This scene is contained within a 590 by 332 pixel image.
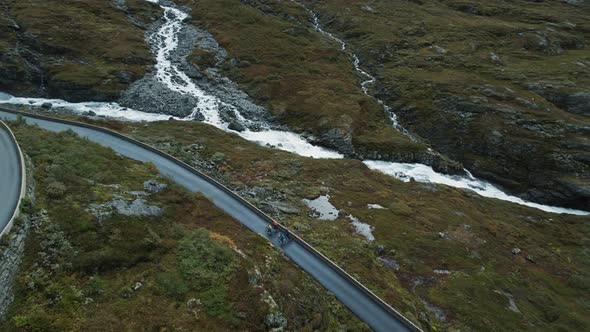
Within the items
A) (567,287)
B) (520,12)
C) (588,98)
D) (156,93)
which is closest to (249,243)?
(567,287)

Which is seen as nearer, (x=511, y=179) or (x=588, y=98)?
(x=511, y=179)

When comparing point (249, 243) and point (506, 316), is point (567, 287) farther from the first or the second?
point (249, 243)

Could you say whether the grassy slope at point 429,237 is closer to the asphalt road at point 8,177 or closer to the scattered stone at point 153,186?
the scattered stone at point 153,186

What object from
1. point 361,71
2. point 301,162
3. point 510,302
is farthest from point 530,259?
point 361,71

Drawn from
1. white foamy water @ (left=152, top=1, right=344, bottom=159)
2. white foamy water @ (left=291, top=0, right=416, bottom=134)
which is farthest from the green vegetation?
white foamy water @ (left=291, top=0, right=416, bottom=134)

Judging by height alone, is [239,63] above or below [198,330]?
below

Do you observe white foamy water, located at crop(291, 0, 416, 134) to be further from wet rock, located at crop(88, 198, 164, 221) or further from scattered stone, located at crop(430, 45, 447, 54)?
wet rock, located at crop(88, 198, 164, 221)
